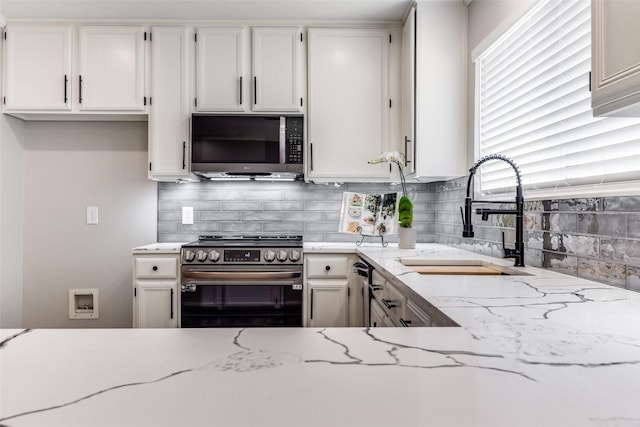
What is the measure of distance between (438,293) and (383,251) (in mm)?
1306

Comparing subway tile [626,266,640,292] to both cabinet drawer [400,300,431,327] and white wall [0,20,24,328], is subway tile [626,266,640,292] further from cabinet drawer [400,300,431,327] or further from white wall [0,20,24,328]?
white wall [0,20,24,328]

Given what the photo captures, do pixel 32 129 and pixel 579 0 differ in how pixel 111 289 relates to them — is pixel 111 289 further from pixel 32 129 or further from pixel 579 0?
pixel 579 0

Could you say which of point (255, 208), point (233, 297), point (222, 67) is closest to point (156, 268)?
point (233, 297)

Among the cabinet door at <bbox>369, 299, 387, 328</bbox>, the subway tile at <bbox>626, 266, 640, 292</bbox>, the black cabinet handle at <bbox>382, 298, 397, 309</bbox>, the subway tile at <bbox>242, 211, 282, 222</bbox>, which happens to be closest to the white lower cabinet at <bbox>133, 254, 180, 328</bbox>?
the subway tile at <bbox>242, 211, 282, 222</bbox>

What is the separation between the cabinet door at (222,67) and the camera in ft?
9.30

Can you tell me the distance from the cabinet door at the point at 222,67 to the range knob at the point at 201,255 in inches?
39.0

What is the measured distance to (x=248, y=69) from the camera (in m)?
2.85

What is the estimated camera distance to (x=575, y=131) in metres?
1.55

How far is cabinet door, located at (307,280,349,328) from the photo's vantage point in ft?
8.64

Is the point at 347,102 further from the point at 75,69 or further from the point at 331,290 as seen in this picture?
the point at 75,69

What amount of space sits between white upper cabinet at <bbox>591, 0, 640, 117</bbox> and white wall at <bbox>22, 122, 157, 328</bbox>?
2.89 m

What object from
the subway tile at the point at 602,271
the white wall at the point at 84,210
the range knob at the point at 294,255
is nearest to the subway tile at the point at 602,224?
the subway tile at the point at 602,271

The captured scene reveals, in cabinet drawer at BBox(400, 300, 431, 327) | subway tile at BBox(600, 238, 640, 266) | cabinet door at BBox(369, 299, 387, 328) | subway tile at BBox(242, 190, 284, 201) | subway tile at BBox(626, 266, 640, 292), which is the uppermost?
subway tile at BBox(242, 190, 284, 201)

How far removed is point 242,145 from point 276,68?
1.97ft
